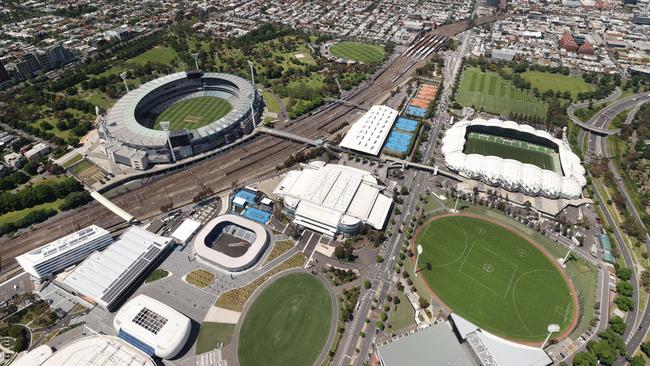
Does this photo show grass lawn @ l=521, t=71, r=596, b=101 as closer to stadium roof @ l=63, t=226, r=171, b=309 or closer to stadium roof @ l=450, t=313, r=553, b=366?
stadium roof @ l=450, t=313, r=553, b=366

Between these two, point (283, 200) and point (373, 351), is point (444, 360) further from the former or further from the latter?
point (283, 200)

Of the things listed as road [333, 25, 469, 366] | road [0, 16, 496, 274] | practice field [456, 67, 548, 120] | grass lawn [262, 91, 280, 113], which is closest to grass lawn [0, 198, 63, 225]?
road [0, 16, 496, 274]

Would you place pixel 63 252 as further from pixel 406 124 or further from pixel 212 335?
pixel 406 124

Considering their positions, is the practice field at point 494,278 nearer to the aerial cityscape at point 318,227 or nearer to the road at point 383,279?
the aerial cityscape at point 318,227

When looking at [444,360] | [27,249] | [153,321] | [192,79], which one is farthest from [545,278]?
[192,79]

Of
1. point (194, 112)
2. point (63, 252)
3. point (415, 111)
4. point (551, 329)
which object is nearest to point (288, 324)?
point (551, 329)
